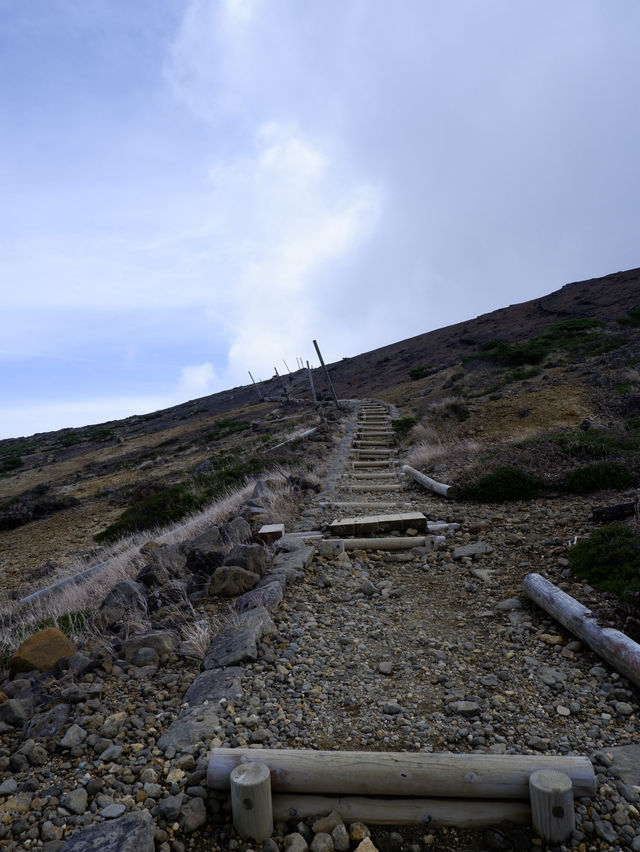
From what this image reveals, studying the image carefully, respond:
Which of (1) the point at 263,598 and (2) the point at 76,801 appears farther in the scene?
(1) the point at 263,598

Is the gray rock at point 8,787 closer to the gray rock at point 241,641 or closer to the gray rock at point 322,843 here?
the gray rock at point 241,641

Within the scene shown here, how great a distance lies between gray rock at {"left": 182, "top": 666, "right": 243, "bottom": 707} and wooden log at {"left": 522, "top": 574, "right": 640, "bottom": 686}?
2.63m

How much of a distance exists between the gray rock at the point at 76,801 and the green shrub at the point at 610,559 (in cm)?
404

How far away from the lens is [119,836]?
7.36 feet

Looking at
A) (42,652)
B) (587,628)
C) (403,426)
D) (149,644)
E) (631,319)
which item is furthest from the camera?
(631,319)

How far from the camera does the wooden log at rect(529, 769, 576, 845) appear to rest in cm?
230

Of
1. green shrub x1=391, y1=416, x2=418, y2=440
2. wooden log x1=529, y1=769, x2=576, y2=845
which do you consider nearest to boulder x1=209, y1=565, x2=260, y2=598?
wooden log x1=529, y1=769, x2=576, y2=845

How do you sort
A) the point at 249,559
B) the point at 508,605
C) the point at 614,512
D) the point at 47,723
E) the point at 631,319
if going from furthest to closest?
the point at 631,319 < the point at 614,512 < the point at 249,559 < the point at 508,605 < the point at 47,723

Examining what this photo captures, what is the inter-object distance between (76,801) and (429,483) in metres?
7.95

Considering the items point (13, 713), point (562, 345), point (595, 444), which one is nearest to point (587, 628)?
point (13, 713)

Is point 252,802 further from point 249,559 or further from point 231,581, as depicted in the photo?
point 249,559

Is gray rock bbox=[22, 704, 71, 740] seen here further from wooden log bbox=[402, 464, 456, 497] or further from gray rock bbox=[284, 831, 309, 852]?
wooden log bbox=[402, 464, 456, 497]

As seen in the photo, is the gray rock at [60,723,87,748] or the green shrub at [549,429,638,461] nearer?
the gray rock at [60,723,87,748]

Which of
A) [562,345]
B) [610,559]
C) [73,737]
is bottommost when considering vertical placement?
[610,559]
